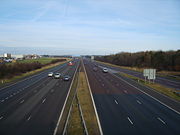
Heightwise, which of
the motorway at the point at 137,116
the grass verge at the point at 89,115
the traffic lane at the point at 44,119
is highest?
the traffic lane at the point at 44,119

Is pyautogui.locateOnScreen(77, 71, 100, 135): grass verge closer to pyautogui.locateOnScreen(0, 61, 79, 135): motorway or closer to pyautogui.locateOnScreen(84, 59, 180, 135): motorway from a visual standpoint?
pyautogui.locateOnScreen(84, 59, 180, 135): motorway

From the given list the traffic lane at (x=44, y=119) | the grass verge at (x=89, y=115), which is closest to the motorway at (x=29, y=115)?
the traffic lane at (x=44, y=119)

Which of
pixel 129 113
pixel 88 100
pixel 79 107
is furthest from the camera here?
pixel 88 100

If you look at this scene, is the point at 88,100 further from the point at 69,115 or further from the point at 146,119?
the point at 146,119

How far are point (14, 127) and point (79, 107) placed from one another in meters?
7.52

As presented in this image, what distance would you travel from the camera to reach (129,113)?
1780 centimetres

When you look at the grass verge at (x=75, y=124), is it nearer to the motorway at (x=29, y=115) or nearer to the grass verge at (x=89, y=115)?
the grass verge at (x=89, y=115)

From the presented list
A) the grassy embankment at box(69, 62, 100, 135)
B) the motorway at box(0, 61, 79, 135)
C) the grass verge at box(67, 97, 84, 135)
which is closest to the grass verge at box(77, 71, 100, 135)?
the grassy embankment at box(69, 62, 100, 135)

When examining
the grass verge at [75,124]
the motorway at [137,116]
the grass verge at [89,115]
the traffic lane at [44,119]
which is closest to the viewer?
the grass verge at [75,124]

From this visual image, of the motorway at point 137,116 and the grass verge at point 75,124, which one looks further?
the motorway at point 137,116

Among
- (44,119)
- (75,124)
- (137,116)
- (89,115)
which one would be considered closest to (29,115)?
(44,119)

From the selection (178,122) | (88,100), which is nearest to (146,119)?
(178,122)

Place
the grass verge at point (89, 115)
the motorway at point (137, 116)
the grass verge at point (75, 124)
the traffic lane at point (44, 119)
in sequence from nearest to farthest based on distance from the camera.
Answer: the grass verge at point (75, 124) < the traffic lane at point (44, 119) < the grass verge at point (89, 115) < the motorway at point (137, 116)

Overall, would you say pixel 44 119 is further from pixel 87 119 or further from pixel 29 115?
pixel 87 119
